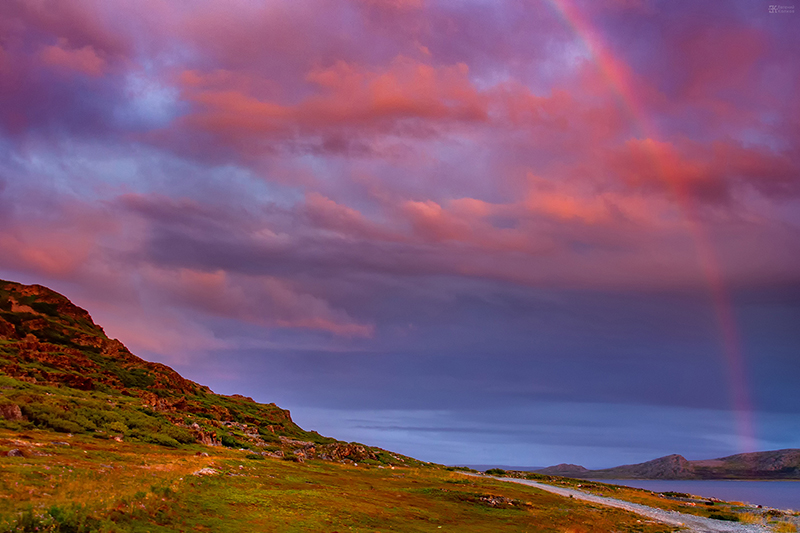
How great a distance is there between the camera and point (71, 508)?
71.6 feet

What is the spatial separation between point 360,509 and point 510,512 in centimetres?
2389

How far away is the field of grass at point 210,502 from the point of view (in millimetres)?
23594

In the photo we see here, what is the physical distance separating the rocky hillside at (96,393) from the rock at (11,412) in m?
0.10

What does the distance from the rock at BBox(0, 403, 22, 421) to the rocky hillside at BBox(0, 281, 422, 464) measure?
96 mm

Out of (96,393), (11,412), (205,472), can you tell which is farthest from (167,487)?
(96,393)

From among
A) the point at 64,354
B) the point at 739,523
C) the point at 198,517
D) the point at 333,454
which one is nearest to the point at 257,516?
the point at 198,517

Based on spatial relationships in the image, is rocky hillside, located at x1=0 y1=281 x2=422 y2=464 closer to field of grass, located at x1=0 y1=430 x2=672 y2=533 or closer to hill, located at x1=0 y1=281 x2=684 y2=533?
hill, located at x1=0 y1=281 x2=684 y2=533

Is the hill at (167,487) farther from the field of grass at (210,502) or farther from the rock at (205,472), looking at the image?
the rock at (205,472)

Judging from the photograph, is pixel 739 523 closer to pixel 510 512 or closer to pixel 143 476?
pixel 510 512

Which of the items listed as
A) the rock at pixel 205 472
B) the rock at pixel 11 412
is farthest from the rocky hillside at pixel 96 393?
the rock at pixel 205 472

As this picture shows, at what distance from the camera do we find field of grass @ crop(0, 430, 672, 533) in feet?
77.4

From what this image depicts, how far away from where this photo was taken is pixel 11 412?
59.1m

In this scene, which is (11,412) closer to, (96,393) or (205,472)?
(205,472)

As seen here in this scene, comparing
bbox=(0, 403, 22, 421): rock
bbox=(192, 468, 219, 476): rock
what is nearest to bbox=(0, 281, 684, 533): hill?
bbox=(0, 403, 22, 421): rock
